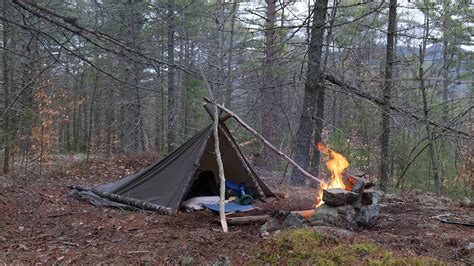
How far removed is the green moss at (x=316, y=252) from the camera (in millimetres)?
3496

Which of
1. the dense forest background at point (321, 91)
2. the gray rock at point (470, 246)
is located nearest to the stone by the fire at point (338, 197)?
the gray rock at point (470, 246)

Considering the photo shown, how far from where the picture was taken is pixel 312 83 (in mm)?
8414

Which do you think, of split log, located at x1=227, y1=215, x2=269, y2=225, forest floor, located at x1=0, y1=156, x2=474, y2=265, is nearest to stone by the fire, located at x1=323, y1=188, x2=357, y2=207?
forest floor, located at x1=0, y1=156, x2=474, y2=265

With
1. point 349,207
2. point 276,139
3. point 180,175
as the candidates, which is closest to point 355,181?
point 349,207

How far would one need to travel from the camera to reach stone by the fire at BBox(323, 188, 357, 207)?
497cm

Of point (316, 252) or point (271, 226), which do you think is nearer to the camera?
point (316, 252)

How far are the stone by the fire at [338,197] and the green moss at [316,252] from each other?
924mm

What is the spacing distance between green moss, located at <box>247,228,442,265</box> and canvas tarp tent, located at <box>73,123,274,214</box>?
2.56 m

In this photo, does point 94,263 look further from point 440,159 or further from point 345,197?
point 440,159

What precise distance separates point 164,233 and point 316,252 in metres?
2.10

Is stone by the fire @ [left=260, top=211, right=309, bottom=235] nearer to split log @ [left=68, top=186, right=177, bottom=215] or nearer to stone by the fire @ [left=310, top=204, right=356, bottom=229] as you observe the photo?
stone by the fire @ [left=310, top=204, right=356, bottom=229]

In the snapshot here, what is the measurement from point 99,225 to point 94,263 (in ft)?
5.48

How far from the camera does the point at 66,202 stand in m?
7.18

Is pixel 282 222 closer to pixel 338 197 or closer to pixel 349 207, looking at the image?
pixel 338 197
